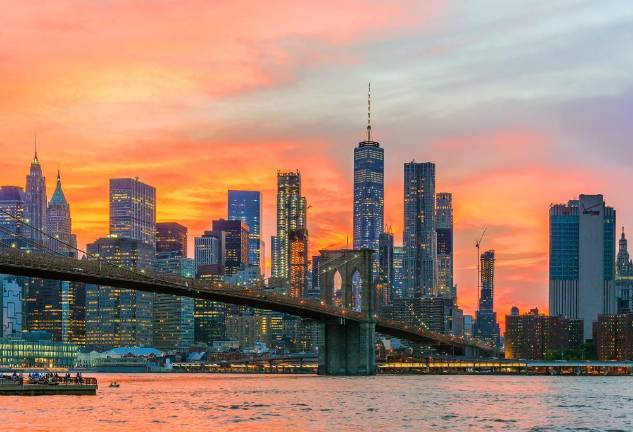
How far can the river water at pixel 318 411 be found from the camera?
60.6 meters

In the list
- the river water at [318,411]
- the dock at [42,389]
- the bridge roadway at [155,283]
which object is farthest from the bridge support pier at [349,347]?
the dock at [42,389]

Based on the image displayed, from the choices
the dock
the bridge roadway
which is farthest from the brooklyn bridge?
the dock

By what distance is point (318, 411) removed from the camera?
2785 inches

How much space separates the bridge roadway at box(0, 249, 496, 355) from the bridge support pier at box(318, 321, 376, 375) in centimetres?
188

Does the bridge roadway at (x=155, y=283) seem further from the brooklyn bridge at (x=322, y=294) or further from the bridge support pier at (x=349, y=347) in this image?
the bridge support pier at (x=349, y=347)

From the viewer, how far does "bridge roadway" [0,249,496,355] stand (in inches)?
3396

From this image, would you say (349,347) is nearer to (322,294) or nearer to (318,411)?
(322,294)

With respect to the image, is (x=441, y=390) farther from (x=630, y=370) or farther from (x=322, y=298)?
(x=630, y=370)

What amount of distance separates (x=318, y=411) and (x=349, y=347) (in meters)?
55.1

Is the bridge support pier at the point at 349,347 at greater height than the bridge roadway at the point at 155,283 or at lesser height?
lesser

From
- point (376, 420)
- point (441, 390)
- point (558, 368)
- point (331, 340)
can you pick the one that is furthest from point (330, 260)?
point (376, 420)

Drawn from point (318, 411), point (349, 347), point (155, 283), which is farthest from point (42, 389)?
point (349, 347)

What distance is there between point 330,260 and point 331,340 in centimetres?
2151

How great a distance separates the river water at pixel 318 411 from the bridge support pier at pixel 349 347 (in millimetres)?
23407
